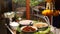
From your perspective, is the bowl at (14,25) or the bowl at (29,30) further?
the bowl at (14,25)

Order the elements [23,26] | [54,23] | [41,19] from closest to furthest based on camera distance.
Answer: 1. [23,26]
2. [41,19]
3. [54,23]

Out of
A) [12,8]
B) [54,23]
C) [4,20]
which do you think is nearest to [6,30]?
[4,20]

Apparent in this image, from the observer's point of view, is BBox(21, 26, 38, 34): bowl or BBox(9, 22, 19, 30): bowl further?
BBox(9, 22, 19, 30): bowl

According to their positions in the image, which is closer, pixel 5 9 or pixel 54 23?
pixel 5 9

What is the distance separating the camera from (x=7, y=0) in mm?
1226

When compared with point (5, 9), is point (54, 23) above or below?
below

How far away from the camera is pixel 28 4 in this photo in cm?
123

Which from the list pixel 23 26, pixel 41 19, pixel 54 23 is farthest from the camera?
pixel 54 23

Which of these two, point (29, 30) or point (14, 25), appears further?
point (14, 25)

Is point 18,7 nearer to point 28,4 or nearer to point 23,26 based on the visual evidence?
point 28,4

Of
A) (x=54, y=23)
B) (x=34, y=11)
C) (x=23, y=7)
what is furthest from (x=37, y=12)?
(x=54, y=23)

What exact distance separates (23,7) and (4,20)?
0.21 m

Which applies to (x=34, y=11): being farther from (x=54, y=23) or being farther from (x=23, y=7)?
(x=54, y=23)

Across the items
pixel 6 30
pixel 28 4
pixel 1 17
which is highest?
pixel 28 4
